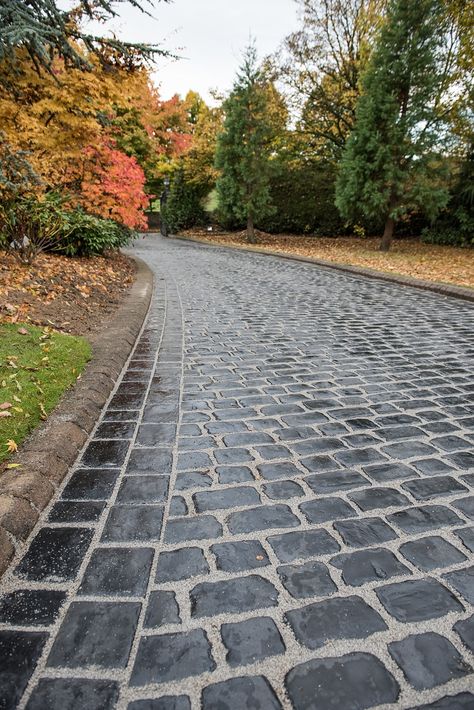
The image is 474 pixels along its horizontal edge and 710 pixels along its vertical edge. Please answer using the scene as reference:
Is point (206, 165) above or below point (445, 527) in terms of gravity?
above

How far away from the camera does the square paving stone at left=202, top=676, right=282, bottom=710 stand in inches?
51.0

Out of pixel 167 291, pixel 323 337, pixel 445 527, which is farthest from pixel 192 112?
pixel 445 527

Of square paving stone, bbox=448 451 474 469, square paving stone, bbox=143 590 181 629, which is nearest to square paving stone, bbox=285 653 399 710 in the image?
square paving stone, bbox=143 590 181 629

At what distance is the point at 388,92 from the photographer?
15930 mm

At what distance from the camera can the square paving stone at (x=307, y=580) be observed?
67.1 inches

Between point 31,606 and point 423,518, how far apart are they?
1.83 meters

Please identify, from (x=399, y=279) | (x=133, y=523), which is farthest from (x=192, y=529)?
(x=399, y=279)

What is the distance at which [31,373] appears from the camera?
11.1 feet

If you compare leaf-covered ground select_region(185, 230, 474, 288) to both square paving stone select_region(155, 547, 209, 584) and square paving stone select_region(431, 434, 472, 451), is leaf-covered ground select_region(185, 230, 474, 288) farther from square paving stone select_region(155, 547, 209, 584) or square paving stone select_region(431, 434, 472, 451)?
square paving stone select_region(155, 547, 209, 584)

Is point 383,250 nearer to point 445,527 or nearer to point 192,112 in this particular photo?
point 445,527

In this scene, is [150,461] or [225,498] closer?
[225,498]

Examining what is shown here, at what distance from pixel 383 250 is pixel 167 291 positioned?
470 inches

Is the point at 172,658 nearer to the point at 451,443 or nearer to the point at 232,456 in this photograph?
the point at 232,456

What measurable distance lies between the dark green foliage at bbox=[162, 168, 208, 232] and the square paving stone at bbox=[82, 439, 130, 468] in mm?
28718
